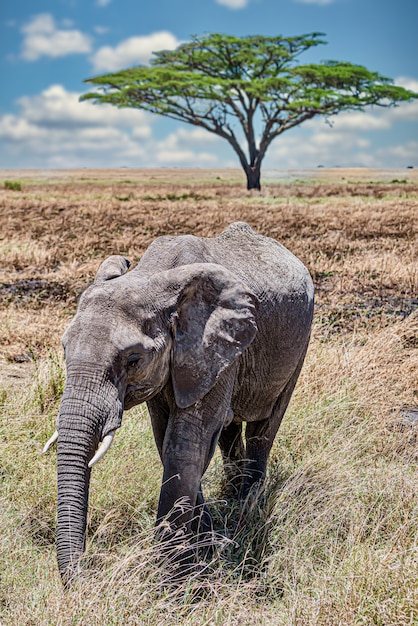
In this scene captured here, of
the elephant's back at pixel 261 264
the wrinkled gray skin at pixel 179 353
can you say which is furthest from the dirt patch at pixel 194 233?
the wrinkled gray skin at pixel 179 353

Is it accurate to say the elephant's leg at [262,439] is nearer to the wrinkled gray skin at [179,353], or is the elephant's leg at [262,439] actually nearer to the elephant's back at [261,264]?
the wrinkled gray skin at [179,353]

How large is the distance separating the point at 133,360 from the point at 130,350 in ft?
0.22

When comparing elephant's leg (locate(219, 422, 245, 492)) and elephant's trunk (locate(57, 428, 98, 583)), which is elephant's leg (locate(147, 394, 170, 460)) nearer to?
elephant's trunk (locate(57, 428, 98, 583))

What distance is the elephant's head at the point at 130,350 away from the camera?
299 cm

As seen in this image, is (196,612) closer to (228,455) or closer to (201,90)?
(228,455)

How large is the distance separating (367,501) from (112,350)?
206cm

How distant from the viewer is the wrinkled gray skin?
9.86ft

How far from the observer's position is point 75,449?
9.73 feet

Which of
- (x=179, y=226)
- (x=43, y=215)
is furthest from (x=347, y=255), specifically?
(x=43, y=215)

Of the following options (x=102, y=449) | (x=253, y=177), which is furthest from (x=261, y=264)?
(x=253, y=177)

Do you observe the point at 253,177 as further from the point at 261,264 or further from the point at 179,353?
the point at 179,353

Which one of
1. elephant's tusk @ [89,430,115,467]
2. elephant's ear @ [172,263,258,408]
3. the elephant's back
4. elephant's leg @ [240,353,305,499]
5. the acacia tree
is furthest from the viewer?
the acacia tree

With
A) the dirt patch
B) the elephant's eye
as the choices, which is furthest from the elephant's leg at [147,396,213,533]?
the dirt patch

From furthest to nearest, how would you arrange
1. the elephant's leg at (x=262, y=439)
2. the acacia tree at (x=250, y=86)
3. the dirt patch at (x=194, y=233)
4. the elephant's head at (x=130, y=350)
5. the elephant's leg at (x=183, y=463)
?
the acacia tree at (x=250, y=86), the dirt patch at (x=194, y=233), the elephant's leg at (x=262, y=439), the elephant's leg at (x=183, y=463), the elephant's head at (x=130, y=350)
